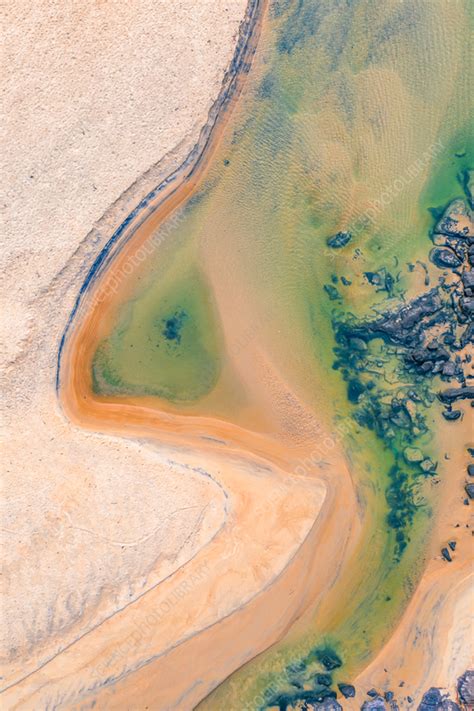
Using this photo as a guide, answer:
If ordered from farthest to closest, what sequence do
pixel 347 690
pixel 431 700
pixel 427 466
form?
1. pixel 427 466
2. pixel 347 690
3. pixel 431 700

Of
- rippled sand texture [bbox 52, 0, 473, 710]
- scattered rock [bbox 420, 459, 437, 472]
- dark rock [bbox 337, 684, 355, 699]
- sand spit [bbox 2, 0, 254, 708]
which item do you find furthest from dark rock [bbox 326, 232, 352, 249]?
dark rock [bbox 337, 684, 355, 699]

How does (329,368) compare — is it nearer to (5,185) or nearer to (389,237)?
(389,237)

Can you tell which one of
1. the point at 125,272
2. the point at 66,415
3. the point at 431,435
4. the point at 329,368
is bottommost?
the point at 431,435

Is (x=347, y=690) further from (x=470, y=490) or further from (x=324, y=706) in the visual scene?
(x=470, y=490)

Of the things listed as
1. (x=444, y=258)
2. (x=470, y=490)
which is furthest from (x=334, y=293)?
(x=470, y=490)

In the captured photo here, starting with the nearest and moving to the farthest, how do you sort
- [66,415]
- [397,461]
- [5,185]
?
[5,185] < [66,415] < [397,461]

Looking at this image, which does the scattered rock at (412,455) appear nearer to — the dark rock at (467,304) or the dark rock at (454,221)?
the dark rock at (467,304)

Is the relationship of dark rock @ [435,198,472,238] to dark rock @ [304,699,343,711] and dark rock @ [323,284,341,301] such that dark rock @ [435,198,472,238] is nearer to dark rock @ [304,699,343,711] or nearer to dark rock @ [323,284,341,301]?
dark rock @ [323,284,341,301]

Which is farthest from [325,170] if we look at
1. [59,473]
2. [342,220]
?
[59,473]
